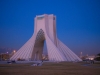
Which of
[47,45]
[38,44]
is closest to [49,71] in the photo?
[47,45]

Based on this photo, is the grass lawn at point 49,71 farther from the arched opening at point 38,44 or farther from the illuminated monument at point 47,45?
the arched opening at point 38,44

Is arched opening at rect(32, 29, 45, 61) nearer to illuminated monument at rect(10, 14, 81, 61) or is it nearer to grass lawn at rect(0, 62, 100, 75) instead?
illuminated monument at rect(10, 14, 81, 61)

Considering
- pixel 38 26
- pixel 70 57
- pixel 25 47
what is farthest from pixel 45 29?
pixel 70 57

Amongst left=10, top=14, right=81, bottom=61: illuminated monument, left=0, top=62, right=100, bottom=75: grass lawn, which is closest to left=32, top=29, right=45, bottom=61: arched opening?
left=10, top=14, right=81, bottom=61: illuminated monument

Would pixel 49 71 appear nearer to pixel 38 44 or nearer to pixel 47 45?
pixel 47 45

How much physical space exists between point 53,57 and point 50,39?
5.96 m

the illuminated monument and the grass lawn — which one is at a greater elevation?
the illuminated monument

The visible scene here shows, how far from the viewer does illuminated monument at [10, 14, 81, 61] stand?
143ft

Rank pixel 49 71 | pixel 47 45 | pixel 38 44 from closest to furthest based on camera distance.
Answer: pixel 49 71 → pixel 47 45 → pixel 38 44

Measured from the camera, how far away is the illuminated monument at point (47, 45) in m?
43.6

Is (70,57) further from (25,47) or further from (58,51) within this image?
(25,47)

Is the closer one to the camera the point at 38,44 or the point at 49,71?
the point at 49,71

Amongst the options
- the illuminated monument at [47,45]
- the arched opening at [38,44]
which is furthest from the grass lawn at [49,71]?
the arched opening at [38,44]

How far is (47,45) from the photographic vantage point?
45.8 meters
